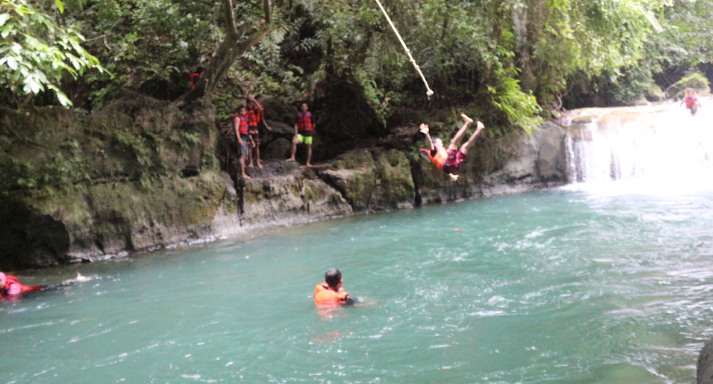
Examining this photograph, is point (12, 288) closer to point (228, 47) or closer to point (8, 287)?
point (8, 287)

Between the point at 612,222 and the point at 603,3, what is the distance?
251 inches

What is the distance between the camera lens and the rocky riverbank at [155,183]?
936 centimetres

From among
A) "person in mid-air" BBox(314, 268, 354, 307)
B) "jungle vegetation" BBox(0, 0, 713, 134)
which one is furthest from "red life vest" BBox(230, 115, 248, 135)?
"person in mid-air" BBox(314, 268, 354, 307)

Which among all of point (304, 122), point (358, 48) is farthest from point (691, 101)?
point (304, 122)

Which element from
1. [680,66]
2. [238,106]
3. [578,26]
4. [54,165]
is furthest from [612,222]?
[680,66]

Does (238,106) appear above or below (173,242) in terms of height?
above

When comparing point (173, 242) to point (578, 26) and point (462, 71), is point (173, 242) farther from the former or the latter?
point (578, 26)

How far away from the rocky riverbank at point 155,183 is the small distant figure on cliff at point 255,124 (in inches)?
15.0

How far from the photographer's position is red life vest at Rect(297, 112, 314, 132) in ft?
44.9

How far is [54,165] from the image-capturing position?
9648 mm

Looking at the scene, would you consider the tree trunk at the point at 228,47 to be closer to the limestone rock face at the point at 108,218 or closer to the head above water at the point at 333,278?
the limestone rock face at the point at 108,218

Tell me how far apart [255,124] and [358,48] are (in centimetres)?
420

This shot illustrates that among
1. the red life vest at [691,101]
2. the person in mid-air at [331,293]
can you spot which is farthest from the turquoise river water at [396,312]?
the red life vest at [691,101]

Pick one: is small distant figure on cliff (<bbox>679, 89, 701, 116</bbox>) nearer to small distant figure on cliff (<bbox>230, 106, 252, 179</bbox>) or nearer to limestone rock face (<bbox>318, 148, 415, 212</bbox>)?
limestone rock face (<bbox>318, 148, 415, 212</bbox>)
